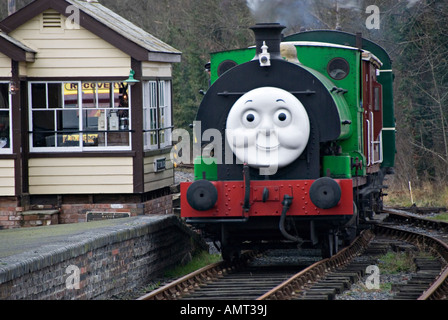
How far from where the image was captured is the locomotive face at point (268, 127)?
10.1 m

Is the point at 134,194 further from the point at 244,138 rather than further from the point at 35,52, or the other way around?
the point at 244,138

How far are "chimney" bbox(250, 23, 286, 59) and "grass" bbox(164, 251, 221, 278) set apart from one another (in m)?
3.43

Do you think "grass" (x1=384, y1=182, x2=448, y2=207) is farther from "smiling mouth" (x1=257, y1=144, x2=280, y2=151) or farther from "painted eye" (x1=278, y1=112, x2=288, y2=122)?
"painted eye" (x1=278, y1=112, x2=288, y2=122)

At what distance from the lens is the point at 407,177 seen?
26.6 meters

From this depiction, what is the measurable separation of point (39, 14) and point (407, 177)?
1573 centimetres

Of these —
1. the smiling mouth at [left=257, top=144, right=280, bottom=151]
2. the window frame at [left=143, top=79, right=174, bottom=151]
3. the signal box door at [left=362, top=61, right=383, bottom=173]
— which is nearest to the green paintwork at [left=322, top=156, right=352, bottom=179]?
the smiling mouth at [left=257, top=144, right=280, bottom=151]

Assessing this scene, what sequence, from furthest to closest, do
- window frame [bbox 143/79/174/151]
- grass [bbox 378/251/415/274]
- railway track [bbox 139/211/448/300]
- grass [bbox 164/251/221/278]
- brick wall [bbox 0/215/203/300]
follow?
1. window frame [bbox 143/79/174/151]
2. grass [bbox 164/251/221/278]
3. grass [bbox 378/251/415/274]
4. railway track [bbox 139/211/448/300]
5. brick wall [bbox 0/215/203/300]

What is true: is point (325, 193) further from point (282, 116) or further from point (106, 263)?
point (106, 263)

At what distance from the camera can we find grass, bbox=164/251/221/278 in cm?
1160

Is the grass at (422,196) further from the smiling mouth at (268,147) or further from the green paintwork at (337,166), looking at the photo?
the smiling mouth at (268,147)

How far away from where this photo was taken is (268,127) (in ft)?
33.3

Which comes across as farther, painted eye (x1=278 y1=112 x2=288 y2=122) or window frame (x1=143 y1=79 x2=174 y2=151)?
window frame (x1=143 y1=79 x2=174 y2=151)

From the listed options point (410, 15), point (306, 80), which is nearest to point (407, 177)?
point (410, 15)

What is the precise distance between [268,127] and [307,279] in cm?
196
